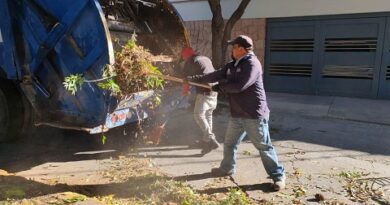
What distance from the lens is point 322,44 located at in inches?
393

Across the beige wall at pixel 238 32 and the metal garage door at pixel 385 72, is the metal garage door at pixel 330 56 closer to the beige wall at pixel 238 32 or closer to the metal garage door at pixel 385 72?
the metal garage door at pixel 385 72

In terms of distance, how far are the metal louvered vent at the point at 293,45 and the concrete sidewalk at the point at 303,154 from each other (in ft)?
7.32

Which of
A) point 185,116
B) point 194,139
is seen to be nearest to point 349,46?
point 185,116

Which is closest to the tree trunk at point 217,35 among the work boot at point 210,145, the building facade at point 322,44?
the building facade at point 322,44

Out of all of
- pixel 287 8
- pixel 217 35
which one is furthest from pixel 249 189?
pixel 287 8

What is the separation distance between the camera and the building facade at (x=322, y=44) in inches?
369

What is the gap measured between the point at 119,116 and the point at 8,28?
173 cm

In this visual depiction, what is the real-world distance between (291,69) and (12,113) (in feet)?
24.4

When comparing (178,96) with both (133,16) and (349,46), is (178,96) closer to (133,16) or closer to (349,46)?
(133,16)

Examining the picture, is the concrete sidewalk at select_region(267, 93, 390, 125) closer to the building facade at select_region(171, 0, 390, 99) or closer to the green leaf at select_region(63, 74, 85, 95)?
the building facade at select_region(171, 0, 390, 99)

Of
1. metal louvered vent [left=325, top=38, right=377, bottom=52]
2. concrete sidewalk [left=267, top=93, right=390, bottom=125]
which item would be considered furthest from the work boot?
metal louvered vent [left=325, top=38, right=377, bottom=52]

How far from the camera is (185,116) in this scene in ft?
25.3

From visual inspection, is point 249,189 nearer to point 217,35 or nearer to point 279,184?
point 279,184

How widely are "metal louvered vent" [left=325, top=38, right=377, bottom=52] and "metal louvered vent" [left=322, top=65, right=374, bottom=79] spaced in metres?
0.43
